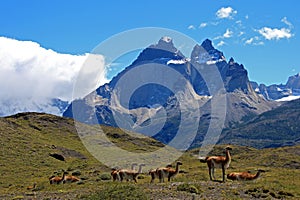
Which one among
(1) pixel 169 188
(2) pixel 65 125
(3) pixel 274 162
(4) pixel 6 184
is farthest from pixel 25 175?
(2) pixel 65 125

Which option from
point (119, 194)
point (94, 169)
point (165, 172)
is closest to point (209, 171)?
point (165, 172)

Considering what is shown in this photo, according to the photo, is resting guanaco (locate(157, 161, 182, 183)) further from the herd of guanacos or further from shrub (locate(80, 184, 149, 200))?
shrub (locate(80, 184, 149, 200))

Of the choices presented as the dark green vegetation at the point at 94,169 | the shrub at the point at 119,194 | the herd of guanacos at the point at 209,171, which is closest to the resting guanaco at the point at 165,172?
the herd of guanacos at the point at 209,171

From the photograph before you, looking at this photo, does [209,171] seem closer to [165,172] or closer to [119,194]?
[165,172]

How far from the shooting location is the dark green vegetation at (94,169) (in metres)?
28.0

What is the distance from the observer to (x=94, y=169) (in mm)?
70562

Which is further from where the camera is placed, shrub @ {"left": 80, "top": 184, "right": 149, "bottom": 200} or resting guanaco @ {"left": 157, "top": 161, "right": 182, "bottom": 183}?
resting guanaco @ {"left": 157, "top": 161, "right": 182, "bottom": 183}

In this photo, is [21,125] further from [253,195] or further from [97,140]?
[253,195]

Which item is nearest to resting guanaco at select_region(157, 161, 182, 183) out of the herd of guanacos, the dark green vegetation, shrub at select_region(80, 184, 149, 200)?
the herd of guanacos

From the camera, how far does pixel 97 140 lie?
148m

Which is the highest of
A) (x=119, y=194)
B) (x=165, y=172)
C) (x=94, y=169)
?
(x=94, y=169)

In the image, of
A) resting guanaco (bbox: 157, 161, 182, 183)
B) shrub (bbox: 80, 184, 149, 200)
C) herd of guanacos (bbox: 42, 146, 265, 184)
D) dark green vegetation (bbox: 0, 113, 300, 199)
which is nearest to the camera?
shrub (bbox: 80, 184, 149, 200)

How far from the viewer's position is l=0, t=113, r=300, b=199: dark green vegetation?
2802 cm

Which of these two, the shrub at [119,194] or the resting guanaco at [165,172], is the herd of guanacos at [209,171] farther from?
the shrub at [119,194]
